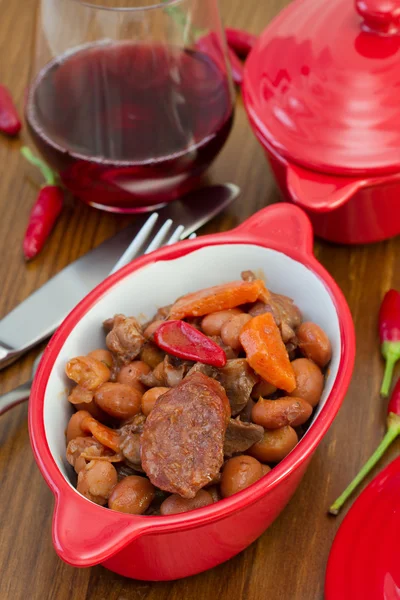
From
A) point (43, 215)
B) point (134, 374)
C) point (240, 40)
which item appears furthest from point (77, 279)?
point (240, 40)

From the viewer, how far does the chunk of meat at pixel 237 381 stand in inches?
40.9

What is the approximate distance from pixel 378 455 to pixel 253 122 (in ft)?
2.10

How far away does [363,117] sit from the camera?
130cm

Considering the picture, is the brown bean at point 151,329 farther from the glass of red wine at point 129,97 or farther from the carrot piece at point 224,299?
the glass of red wine at point 129,97

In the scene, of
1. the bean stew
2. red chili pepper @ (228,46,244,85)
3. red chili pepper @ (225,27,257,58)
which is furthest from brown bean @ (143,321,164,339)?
red chili pepper @ (225,27,257,58)

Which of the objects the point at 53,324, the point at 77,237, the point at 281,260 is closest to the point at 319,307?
the point at 281,260

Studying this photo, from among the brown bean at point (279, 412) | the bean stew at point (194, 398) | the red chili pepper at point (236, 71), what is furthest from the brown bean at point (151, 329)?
the red chili pepper at point (236, 71)

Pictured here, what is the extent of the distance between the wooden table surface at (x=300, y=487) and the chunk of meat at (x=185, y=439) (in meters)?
0.25

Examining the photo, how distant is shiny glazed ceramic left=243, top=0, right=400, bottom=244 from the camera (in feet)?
4.22

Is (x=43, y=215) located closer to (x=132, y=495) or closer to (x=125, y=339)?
(x=125, y=339)

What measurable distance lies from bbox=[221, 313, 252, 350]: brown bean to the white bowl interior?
5.3 inches

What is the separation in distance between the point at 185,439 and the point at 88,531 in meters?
0.17

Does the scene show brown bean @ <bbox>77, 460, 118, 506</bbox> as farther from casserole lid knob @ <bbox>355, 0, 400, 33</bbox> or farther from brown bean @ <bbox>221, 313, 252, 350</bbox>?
casserole lid knob @ <bbox>355, 0, 400, 33</bbox>

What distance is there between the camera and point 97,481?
973 millimetres
